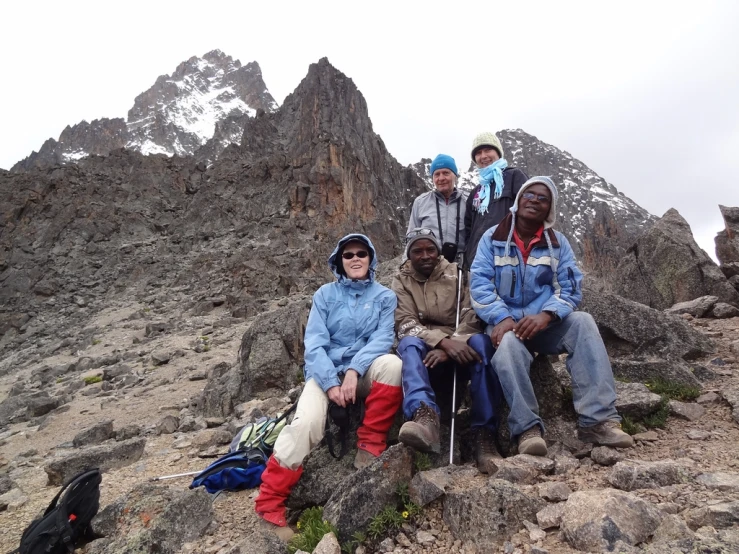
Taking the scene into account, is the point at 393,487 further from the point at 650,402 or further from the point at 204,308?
the point at 204,308

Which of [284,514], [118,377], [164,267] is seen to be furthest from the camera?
[164,267]

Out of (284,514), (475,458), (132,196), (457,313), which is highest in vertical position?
(132,196)

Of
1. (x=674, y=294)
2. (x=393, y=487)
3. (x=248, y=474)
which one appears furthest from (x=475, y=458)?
(x=674, y=294)

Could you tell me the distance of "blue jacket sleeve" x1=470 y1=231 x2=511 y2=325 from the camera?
182 inches

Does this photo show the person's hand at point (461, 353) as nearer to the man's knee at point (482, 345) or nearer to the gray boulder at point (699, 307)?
the man's knee at point (482, 345)

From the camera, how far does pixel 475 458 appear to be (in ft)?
13.9

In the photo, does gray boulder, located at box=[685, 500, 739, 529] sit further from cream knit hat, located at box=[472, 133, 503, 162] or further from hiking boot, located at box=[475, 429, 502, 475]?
cream knit hat, located at box=[472, 133, 503, 162]

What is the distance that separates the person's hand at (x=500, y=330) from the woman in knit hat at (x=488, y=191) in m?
1.66

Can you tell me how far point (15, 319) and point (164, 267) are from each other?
10480 mm

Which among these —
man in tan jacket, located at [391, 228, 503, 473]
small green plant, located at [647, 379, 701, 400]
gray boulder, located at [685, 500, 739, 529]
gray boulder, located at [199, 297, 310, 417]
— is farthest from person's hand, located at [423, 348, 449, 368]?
gray boulder, located at [199, 297, 310, 417]

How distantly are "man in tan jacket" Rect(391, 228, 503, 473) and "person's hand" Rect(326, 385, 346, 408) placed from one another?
0.61 metres

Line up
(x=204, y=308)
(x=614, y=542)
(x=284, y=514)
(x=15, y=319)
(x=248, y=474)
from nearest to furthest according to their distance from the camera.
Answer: (x=614, y=542) → (x=284, y=514) → (x=248, y=474) → (x=204, y=308) → (x=15, y=319)

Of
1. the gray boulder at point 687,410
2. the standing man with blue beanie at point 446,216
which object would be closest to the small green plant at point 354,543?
the gray boulder at point 687,410

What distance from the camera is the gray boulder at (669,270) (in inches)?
378
